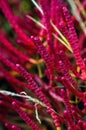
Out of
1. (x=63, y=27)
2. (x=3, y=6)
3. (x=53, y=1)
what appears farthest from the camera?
(x=3, y=6)

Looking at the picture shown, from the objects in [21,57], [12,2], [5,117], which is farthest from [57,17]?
[12,2]

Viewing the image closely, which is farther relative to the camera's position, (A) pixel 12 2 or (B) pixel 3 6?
(A) pixel 12 2

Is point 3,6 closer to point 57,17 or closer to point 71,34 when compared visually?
point 57,17

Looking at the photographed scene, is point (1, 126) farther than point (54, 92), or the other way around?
point (1, 126)

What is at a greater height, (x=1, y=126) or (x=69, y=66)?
(x=69, y=66)

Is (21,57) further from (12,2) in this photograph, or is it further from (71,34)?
(12,2)

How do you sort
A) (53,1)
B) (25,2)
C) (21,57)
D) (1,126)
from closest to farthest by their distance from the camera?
(53,1)
(21,57)
(1,126)
(25,2)

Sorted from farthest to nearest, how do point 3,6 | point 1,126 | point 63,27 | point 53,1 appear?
point 1,126, point 3,6, point 53,1, point 63,27

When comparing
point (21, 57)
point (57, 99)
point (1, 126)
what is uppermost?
point (21, 57)

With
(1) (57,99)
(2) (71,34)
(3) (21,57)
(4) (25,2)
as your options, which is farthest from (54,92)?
(4) (25,2)
